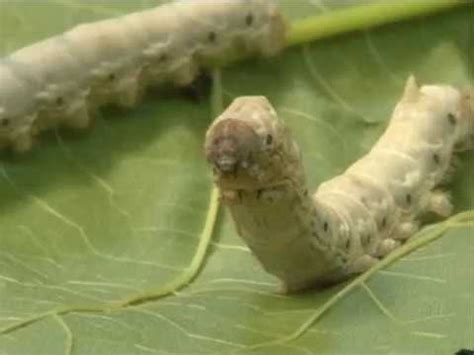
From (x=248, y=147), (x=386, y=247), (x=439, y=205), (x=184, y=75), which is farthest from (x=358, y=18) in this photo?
(x=248, y=147)

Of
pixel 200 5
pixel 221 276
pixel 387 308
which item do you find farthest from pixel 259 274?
pixel 200 5

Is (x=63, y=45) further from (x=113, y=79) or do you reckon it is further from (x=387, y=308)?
(x=387, y=308)

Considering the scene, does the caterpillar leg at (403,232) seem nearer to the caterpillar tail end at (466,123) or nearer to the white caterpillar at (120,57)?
the caterpillar tail end at (466,123)

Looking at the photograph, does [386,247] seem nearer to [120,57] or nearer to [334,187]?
[334,187]

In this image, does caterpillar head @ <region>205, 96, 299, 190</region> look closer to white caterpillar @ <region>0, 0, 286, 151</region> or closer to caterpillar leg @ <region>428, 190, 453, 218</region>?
caterpillar leg @ <region>428, 190, 453, 218</region>


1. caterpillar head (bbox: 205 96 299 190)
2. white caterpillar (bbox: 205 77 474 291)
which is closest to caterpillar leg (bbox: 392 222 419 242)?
white caterpillar (bbox: 205 77 474 291)

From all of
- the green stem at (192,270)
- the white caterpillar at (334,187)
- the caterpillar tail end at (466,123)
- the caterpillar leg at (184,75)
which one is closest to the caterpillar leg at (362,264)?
the white caterpillar at (334,187)
